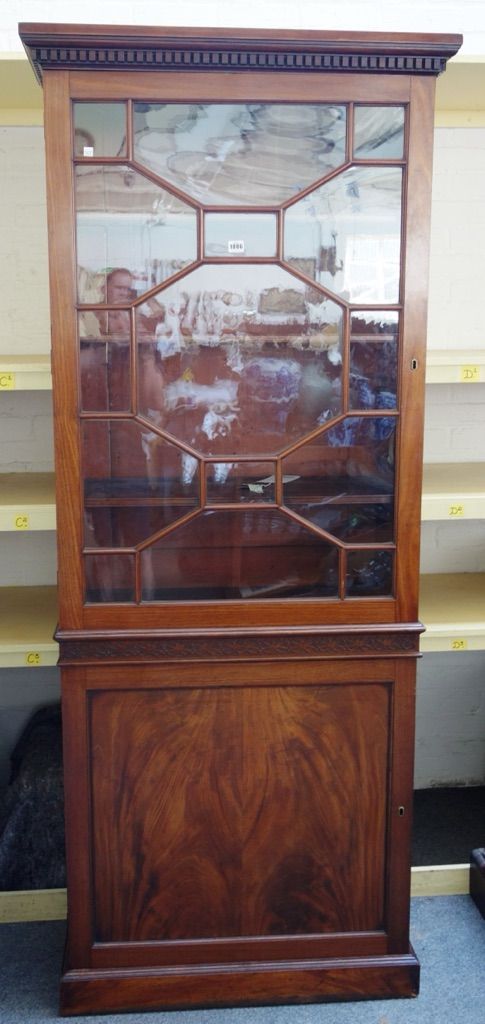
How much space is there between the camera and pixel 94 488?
2.08 metres

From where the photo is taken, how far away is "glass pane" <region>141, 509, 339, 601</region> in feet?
6.90

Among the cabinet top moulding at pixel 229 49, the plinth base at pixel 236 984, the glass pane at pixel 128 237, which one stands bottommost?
the plinth base at pixel 236 984

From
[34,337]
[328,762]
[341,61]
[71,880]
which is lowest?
[71,880]

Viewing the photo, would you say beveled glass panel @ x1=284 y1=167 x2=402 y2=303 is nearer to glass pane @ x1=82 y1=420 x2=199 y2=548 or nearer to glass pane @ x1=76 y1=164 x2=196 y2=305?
glass pane @ x1=76 y1=164 x2=196 y2=305

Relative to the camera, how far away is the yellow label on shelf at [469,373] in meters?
2.24

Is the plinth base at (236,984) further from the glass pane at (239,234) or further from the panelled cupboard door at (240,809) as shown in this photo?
the glass pane at (239,234)

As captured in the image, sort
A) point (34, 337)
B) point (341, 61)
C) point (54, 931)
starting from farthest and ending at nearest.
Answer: point (34, 337)
point (54, 931)
point (341, 61)

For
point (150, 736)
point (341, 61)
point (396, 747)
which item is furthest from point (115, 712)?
point (341, 61)

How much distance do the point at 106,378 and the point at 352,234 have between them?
62 cm

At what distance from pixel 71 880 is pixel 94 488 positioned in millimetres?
921

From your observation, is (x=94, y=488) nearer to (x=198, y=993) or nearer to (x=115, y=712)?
(x=115, y=712)

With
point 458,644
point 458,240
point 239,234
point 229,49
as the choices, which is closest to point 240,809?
point 458,644

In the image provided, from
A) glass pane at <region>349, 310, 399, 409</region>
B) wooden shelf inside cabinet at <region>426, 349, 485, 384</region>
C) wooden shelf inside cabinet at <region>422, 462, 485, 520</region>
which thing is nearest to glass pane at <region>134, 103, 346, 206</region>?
glass pane at <region>349, 310, 399, 409</region>

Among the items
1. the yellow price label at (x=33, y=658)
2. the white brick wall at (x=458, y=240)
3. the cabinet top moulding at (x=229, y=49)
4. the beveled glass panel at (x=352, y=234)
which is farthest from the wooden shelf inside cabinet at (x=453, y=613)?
the cabinet top moulding at (x=229, y=49)
